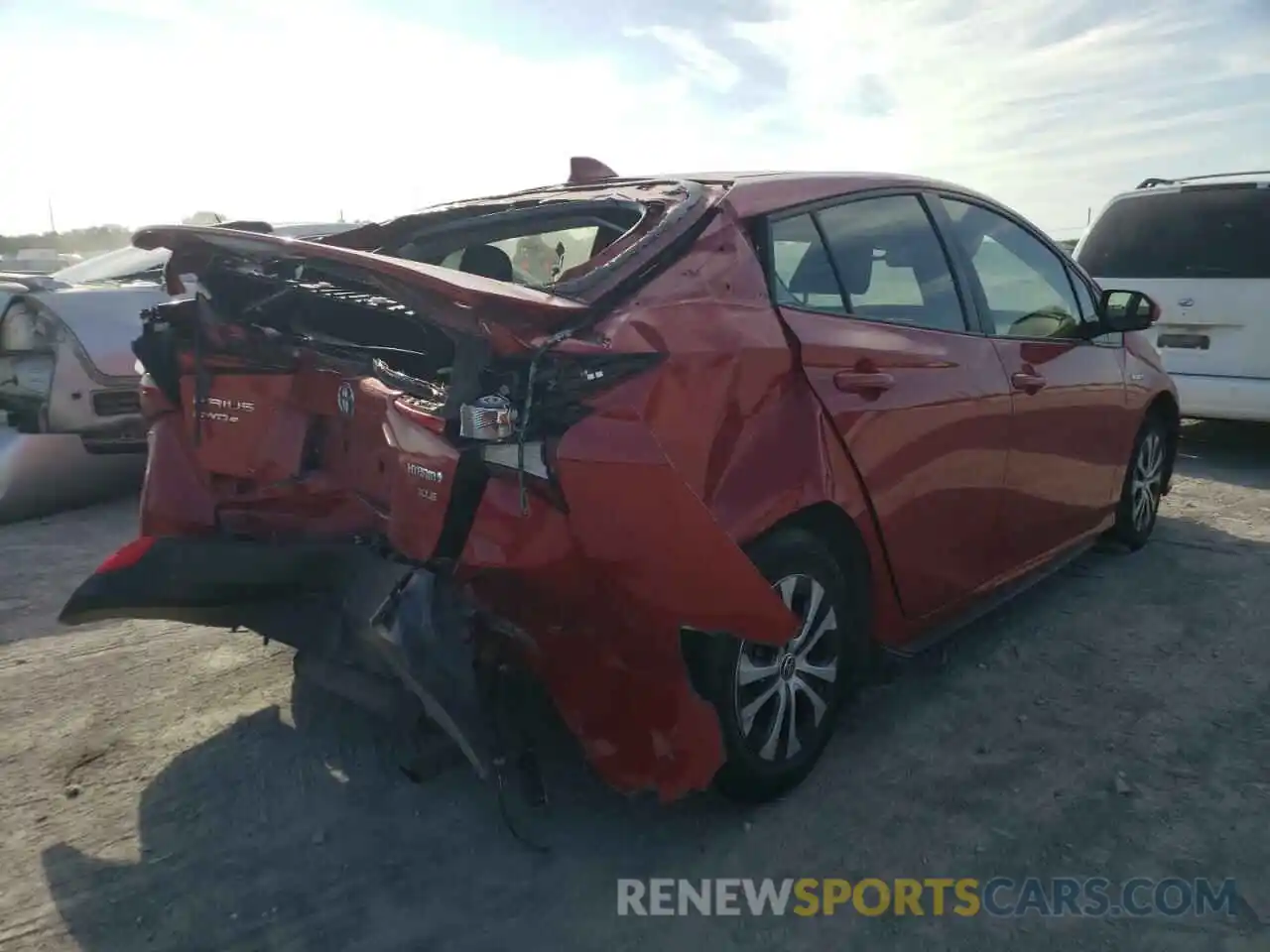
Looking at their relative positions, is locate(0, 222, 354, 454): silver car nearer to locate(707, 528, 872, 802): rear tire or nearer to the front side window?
locate(707, 528, 872, 802): rear tire

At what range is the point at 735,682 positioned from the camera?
272 cm

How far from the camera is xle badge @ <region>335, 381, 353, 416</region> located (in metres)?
2.84

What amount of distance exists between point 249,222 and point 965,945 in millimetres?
3667

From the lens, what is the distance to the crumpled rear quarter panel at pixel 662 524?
2.36 metres

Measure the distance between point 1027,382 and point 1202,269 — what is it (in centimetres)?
400

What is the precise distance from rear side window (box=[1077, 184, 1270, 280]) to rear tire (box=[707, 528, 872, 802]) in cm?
520

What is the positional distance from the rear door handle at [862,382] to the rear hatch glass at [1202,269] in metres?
4.66

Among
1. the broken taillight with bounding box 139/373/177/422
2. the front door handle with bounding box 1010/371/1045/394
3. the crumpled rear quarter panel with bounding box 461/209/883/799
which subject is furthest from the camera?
the front door handle with bounding box 1010/371/1045/394

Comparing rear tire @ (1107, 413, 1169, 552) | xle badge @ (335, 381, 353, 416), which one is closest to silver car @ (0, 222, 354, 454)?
xle badge @ (335, 381, 353, 416)

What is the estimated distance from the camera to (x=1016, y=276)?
4.15m

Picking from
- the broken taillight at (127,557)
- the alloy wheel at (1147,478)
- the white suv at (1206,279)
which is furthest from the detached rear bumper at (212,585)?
the white suv at (1206,279)

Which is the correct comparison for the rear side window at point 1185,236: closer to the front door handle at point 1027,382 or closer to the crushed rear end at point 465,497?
the front door handle at point 1027,382

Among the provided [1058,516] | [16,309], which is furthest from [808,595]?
[16,309]

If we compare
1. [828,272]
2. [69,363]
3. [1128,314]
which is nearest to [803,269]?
[828,272]
